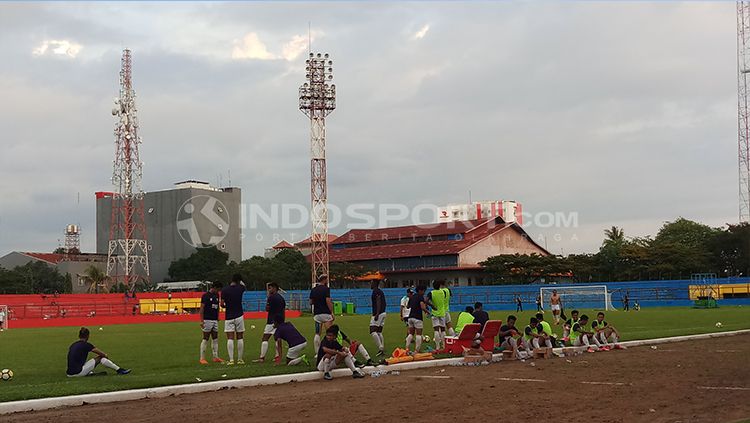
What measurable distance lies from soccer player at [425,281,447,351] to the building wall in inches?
2909

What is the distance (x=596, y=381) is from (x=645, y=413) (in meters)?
3.69

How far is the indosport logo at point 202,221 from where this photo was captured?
4697 inches

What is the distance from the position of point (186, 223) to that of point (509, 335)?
346ft

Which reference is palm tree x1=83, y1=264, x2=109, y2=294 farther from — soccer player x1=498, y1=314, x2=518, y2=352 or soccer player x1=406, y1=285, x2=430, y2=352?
soccer player x1=498, y1=314, x2=518, y2=352

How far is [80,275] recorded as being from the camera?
365 feet

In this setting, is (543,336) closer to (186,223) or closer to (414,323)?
(414,323)

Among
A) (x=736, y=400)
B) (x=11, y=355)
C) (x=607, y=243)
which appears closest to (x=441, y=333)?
(x=736, y=400)

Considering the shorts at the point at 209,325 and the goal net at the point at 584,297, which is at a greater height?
the shorts at the point at 209,325

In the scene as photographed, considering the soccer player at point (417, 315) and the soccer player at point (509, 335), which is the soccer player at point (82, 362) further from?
the soccer player at point (509, 335)

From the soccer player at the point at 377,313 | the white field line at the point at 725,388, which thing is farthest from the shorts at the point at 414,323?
the white field line at the point at 725,388

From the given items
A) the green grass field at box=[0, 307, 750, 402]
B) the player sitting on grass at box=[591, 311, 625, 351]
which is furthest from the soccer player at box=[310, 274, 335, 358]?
the player sitting on grass at box=[591, 311, 625, 351]

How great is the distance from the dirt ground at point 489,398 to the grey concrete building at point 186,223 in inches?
4190

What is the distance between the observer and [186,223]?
392 ft

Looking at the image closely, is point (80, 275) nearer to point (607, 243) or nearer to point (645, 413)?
point (607, 243)
